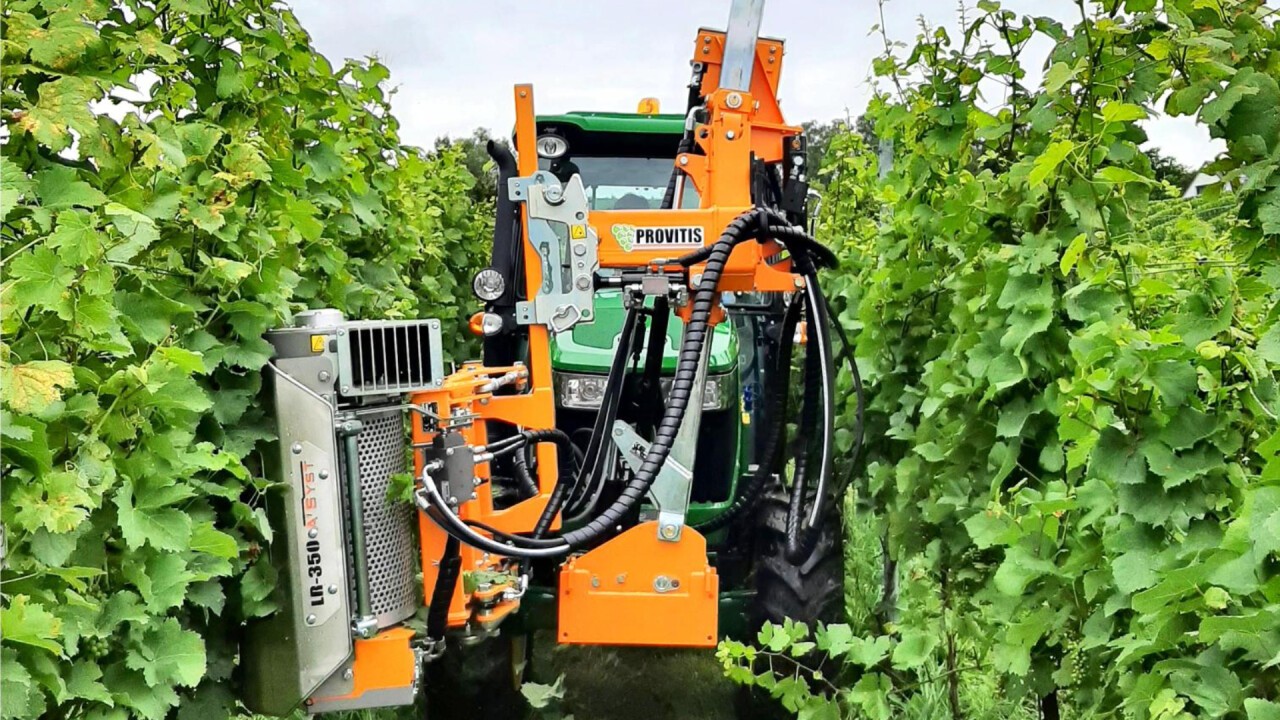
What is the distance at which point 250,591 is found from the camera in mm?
2611

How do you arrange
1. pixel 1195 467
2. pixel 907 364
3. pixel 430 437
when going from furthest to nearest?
pixel 907 364 < pixel 430 437 < pixel 1195 467

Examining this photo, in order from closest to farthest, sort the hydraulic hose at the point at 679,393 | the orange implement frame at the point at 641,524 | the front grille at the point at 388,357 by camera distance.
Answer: the front grille at the point at 388,357 < the hydraulic hose at the point at 679,393 < the orange implement frame at the point at 641,524

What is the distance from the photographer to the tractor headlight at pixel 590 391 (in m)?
4.43

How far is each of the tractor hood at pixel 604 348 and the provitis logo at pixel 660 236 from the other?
98 cm

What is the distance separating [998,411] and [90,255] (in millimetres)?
2274

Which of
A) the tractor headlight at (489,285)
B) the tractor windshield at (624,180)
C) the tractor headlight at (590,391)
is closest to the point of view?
the tractor headlight at (489,285)

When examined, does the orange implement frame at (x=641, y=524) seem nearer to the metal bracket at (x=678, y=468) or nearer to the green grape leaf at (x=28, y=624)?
the metal bracket at (x=678, y=468)

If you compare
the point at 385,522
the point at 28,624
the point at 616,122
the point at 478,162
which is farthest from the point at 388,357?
the point at 478,162

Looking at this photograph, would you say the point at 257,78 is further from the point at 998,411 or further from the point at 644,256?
the point at 998,411

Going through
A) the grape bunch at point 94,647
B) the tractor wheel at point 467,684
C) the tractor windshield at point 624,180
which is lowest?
the tractor wheel at point 467,684

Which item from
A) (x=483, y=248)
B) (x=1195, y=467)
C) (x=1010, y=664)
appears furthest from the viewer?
(x=483, y=248)

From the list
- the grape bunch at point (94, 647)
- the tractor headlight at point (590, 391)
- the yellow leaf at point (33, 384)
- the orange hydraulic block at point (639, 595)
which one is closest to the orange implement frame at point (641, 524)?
the orange hydraulic block at point (639, 595)

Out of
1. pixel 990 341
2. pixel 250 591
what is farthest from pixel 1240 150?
pixel 250 591

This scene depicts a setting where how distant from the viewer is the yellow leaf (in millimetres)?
1688
